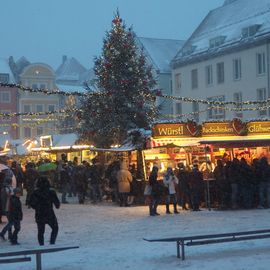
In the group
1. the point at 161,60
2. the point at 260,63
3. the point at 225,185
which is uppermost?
the point at 161,60

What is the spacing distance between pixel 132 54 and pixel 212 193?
805cm

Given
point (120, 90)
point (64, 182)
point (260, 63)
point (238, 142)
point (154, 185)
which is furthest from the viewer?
point (260, 63)

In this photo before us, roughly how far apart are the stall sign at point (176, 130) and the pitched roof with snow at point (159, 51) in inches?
1205

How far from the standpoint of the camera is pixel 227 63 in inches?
1743

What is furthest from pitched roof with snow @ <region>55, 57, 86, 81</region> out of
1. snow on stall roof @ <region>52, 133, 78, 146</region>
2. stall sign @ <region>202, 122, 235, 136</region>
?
stall sign @ <region>202, 122, 235, 136</region>

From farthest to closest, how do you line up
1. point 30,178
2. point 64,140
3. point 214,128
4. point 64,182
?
1. point 64,140
2. point 64,182
3. point 214,128
4. point 30,178

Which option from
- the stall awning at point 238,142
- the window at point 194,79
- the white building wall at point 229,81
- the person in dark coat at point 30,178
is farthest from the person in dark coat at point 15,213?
the window at point 194,79

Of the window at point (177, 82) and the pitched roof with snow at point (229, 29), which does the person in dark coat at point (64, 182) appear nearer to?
the pitched roof with snow at point (229, 29)

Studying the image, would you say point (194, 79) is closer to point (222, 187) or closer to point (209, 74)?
point (209, 74)

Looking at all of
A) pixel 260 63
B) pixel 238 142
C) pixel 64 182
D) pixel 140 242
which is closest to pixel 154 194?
pixel 238 142

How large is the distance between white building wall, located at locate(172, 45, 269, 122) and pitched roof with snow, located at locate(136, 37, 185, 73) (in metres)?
3.78

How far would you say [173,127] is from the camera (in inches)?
876

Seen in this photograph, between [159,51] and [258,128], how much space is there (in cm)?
3344

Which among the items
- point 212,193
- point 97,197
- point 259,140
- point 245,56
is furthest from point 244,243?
point 245,56
